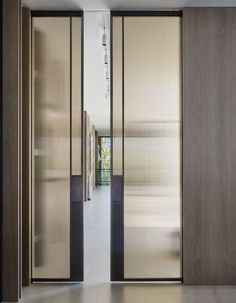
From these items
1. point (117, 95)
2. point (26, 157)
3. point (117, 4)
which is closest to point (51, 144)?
point (26, 157)

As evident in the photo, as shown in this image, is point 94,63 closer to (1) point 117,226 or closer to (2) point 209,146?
(2) point 209,146

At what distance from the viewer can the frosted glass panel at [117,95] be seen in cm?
432

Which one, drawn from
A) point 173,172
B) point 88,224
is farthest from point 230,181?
point 88,224

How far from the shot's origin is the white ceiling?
4.09 meters

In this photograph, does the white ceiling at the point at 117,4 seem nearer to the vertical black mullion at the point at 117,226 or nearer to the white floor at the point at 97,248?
the vertical black mullion at the point at 117,226

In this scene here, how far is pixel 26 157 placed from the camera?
4.20 m

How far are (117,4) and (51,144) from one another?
1674 mm

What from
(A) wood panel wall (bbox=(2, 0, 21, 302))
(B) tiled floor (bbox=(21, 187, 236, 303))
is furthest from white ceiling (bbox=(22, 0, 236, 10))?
(B) tiled floor (bbox=(21, 187, 236, 303))

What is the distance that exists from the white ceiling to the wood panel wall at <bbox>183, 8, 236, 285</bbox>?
132mm

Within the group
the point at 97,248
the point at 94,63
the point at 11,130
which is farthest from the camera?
the point at 94,63

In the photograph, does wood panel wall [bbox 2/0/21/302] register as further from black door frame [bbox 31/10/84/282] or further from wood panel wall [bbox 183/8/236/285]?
wood panel wall [bbox 183/8/236/285]

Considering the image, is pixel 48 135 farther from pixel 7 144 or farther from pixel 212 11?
pixel 212 11

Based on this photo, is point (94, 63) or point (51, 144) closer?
point (51, 144)

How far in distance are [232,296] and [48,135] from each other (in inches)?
101
